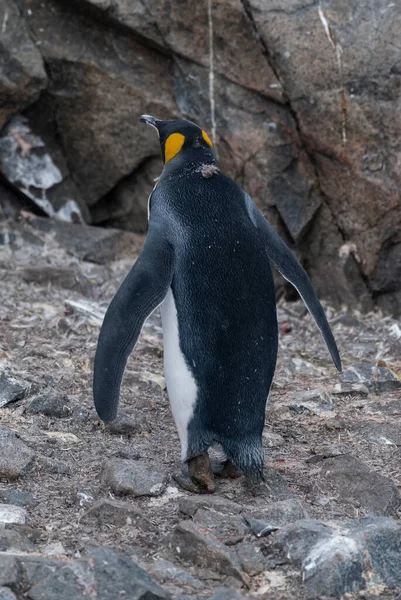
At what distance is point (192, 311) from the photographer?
328 cm

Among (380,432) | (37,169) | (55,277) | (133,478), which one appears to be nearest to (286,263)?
(380,432)

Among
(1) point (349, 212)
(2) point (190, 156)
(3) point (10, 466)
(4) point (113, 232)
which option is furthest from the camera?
(4) point (113, 232)

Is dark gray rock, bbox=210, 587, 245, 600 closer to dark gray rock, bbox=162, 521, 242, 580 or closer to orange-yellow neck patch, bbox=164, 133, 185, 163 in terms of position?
dark gray rock, bbox=162, 521, 242, 580

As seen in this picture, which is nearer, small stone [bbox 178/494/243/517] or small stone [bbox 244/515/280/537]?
small stone [bbox 244/515/280/537]

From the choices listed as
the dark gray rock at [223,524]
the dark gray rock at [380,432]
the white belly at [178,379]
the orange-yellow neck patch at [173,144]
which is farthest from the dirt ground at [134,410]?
the orange-yellow neck patch at [173,144]

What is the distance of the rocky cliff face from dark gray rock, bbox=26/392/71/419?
2515mm

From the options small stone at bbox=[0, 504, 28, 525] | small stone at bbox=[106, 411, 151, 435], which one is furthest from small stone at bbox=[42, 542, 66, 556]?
small stone at bbox=[106, 411, 151, 435]

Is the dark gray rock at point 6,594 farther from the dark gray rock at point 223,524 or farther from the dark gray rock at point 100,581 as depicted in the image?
the dark gray rock at point 223,524

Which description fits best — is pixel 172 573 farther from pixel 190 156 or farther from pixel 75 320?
pixel 75 320

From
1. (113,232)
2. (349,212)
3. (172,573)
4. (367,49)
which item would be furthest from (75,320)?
(172,573)

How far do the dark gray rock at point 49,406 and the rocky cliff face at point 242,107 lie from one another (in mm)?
2515

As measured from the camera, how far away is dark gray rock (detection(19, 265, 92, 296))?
5.56m

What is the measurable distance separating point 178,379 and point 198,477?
34 centimetres

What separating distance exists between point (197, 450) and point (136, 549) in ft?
2.08
